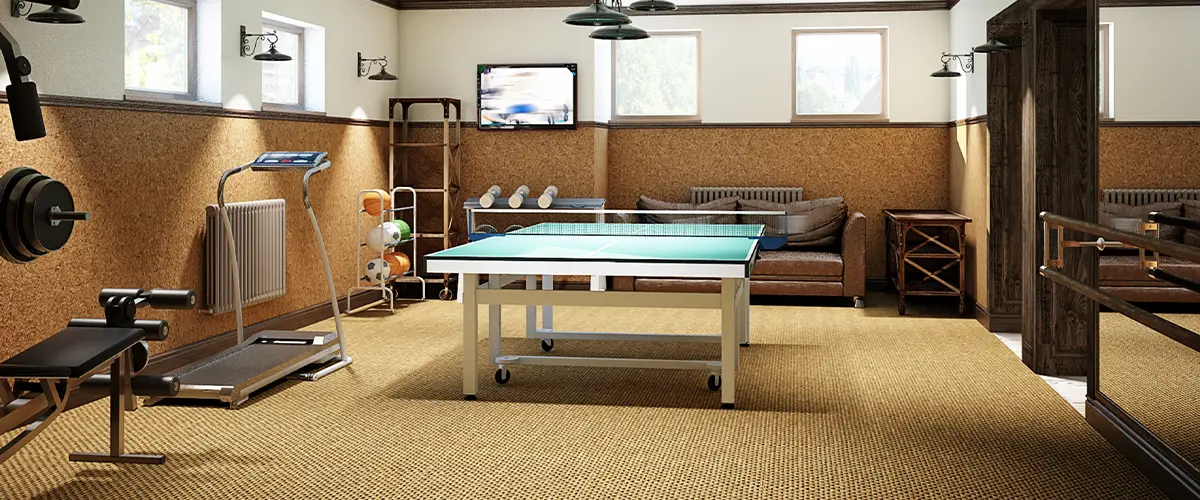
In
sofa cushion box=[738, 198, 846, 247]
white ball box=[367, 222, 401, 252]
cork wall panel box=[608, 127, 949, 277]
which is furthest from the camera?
cork wall panel box=[608, 127, 949, 277]

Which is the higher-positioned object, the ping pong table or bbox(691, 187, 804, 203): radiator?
bbox(691, 187, 804, 203): radiator

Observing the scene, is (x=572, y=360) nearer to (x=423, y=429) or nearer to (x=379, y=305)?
(x=423, y=429)

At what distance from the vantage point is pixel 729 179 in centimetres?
1010

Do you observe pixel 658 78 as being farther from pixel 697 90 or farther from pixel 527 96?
pixel 527 96

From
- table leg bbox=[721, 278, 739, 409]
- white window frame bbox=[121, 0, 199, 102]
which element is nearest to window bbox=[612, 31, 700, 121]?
white window frame bbox=[121, 0, 199, 102]

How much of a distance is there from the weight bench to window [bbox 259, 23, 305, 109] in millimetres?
3633

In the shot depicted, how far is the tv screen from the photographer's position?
951cm

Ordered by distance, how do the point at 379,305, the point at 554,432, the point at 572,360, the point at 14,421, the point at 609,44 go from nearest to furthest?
the point at 14,421 < the point at 554,432 < the point at 572,360 < the point at 379,305 < the point at 609,44

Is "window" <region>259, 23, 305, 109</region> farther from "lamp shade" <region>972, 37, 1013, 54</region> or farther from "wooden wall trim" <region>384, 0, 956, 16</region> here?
"lamp shade" <region>972, 37, 1013, 54</region>

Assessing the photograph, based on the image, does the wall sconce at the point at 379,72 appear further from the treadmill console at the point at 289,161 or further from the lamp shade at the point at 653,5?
the lamp shade at the point at 653,5

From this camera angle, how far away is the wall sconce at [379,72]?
8742 millimetres

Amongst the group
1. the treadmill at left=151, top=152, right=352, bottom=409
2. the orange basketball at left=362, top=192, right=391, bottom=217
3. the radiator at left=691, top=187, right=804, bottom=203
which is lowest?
the treadmill at left=151, top=152, right=352, bottom=409

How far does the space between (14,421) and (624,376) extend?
317 cm

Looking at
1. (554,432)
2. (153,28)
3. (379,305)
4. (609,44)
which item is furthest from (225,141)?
(609,44)
